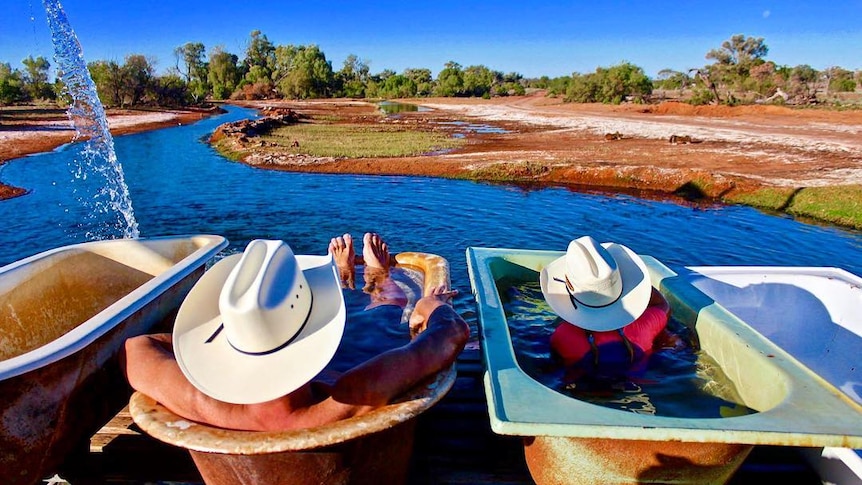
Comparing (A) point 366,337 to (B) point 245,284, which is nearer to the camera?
(B) point 245,284

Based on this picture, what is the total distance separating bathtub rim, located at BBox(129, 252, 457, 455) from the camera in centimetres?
184

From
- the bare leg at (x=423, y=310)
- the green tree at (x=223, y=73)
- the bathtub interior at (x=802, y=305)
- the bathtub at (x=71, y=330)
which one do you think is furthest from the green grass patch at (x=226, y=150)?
the green tree at (x=223, y=73)

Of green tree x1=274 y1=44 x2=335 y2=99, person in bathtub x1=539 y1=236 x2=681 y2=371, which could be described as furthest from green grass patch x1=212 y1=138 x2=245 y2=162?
green tree x1=274 y1=44 x2=335 y2=99

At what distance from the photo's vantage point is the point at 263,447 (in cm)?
183

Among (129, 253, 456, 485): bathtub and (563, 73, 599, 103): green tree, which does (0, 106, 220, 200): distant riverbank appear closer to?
(129, 253, 456, 485): bathtub

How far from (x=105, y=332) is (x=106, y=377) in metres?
0.25

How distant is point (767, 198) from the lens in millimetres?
11258

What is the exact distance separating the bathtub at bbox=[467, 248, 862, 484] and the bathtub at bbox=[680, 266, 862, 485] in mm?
1541

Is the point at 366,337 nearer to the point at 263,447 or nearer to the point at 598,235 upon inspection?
the point at 263,447

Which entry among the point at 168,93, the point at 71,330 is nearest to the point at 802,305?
the point at 71,330


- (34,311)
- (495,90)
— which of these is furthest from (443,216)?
(495,90)

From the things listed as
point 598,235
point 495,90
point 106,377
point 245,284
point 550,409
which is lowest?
point 598,235

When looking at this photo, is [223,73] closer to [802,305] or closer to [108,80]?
[108,80]

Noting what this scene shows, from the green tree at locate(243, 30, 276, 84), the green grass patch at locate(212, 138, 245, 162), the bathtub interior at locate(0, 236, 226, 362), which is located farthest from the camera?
the green tree at locate(243, 30, 276, 84)
